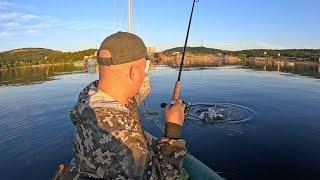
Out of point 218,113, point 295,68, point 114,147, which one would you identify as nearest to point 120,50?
point 114,147

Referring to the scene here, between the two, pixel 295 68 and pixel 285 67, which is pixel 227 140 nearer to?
pixel 295 68

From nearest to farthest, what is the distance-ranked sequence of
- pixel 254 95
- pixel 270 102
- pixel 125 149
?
pixel 125 149 → pixel 270 102 → pixel 254 95

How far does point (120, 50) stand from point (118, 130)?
0.65m

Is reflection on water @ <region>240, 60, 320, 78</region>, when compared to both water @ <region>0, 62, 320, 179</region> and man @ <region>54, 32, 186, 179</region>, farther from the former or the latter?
man @ <region>54, 32, 186, 179</region>

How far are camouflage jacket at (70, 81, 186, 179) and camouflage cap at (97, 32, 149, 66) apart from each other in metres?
0.29

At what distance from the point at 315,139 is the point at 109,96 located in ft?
40.6

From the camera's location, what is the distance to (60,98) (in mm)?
26391

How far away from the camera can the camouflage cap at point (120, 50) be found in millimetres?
2729

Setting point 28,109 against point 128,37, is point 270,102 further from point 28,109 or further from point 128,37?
point 128,37

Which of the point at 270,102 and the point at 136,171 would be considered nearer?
the point at 136,171

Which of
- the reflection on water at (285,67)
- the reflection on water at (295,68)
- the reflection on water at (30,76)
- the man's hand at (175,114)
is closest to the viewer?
the man's hand at (175,114)

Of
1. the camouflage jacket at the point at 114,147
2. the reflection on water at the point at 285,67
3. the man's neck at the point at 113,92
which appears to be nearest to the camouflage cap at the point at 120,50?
the man's neck at the point at 113,92

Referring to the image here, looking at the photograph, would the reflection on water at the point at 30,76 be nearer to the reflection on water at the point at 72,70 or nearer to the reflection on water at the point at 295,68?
the reflection on water at the point at 72,70

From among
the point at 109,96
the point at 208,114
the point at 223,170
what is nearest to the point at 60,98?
the point at 208,114
